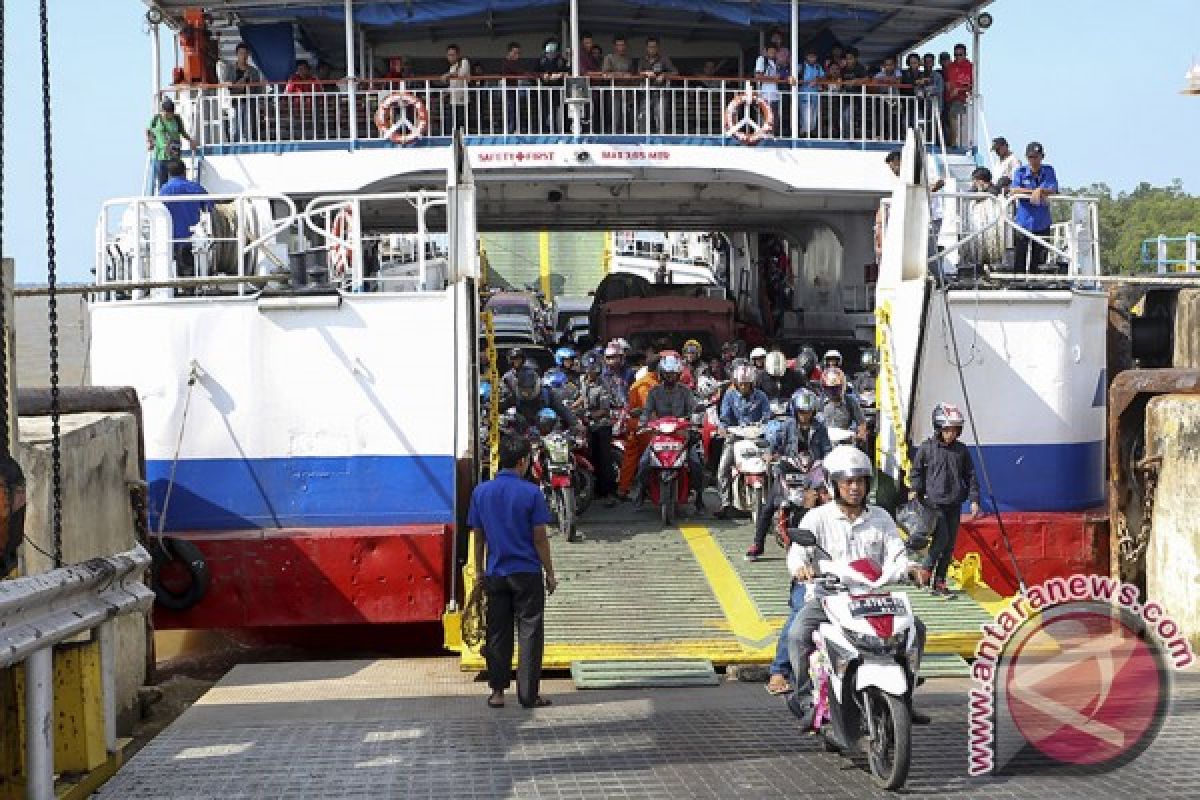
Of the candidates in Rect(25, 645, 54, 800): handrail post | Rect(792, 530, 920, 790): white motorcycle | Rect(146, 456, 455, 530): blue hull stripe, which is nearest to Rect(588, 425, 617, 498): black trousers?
Rect(146, 456, 455, 530): blue hull stripe

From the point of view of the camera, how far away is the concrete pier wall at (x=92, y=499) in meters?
7.94

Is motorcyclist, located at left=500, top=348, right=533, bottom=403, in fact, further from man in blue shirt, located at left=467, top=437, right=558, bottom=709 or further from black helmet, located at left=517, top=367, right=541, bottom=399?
man in blue shirt, located at left=467, top=437, right=558, bottom=709

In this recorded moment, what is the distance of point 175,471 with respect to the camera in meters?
11.2

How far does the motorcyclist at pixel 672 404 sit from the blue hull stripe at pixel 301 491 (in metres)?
2.31

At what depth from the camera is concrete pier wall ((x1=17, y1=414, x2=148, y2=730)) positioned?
7.94m

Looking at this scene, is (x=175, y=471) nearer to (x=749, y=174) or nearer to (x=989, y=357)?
(x=989, y=357)

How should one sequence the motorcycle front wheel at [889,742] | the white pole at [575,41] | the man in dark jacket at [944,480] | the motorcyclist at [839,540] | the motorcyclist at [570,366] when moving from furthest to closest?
the white pole at [575,41], the motorcyclist at [570,366], the man in dark jacket at [944,480], the motorcyclist at [839,540], the motorcycle front wheel at [889,742]

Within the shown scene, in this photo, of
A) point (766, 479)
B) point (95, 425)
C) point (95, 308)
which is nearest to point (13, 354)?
point (95, 425)

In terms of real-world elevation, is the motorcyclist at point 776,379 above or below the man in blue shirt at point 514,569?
above

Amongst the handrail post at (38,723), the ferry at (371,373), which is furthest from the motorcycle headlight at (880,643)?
the ferry at (371,373)

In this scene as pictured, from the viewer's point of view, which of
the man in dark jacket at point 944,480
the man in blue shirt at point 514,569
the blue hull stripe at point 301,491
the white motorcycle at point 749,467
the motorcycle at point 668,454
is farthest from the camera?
the motorcycle at point 668,454

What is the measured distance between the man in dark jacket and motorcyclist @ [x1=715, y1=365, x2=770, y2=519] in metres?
2.20

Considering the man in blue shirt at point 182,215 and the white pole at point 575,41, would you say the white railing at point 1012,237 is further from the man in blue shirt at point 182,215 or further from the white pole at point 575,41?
the man in blue shirt at point 182,215

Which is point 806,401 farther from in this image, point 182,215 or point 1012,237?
point 182,215
